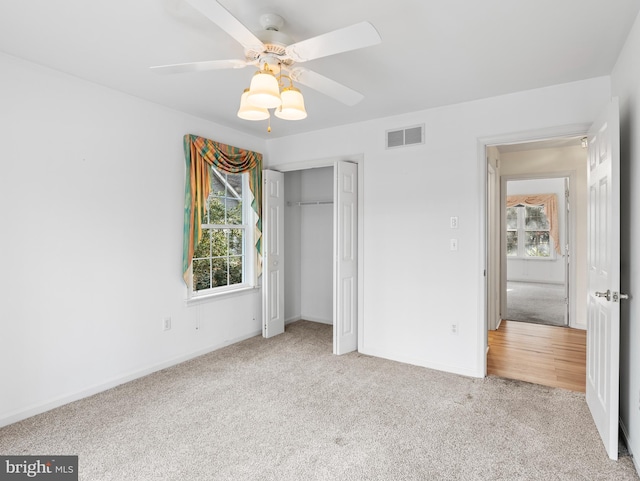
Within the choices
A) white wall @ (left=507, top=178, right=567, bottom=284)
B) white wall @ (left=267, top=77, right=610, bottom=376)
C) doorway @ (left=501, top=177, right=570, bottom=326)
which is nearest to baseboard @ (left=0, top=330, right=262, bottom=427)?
white wall @ (left=267, top=77, right=610, bottom=376)

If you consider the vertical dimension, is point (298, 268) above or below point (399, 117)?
below

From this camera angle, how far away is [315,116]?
3.80 m

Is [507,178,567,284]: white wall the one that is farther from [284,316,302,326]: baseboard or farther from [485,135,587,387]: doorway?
[284,316,302,326]: baseboard

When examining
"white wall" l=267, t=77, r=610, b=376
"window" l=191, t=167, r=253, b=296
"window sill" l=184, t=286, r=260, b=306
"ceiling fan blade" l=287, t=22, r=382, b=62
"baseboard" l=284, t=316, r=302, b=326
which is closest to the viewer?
"ceiling fan blade" l=287, t=22, r=382, b=62

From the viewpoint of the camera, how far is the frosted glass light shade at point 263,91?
1.86 meters

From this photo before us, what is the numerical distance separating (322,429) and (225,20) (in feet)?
7.97

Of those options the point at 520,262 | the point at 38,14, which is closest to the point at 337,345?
the point at 38,14

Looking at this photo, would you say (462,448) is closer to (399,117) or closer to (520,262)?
(399,117)

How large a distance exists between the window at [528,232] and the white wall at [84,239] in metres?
8.04

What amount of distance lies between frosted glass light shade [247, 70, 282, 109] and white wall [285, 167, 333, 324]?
327cm

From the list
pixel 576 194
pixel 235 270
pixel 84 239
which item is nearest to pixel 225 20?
pixel 84 239

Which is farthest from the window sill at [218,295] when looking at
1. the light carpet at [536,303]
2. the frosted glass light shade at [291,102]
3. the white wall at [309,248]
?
the light carpet at [536,303]

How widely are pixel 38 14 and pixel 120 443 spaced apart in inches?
101

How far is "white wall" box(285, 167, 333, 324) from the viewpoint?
207 inches
